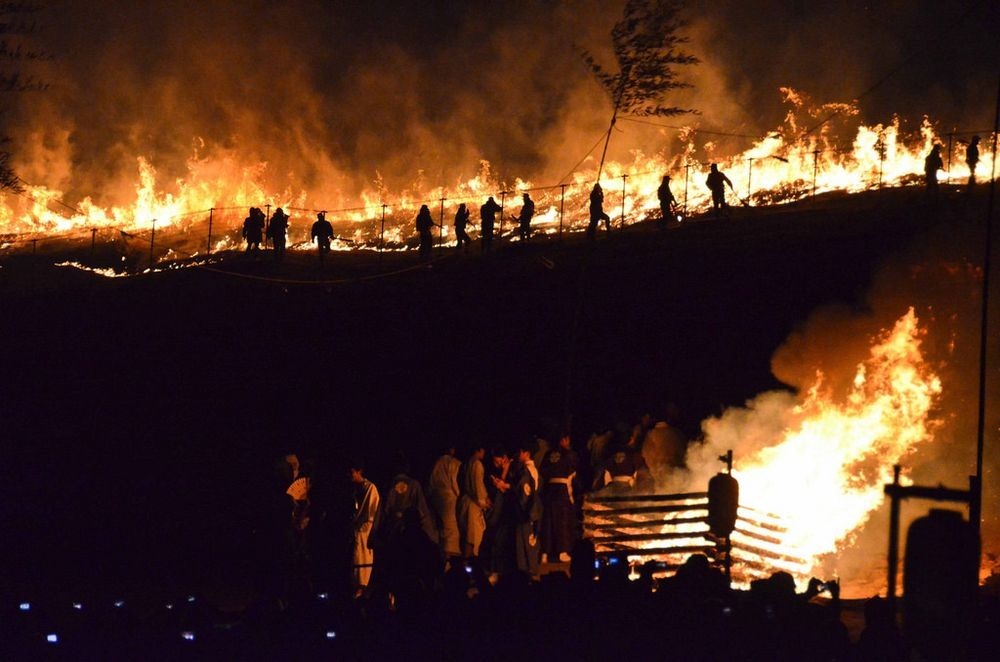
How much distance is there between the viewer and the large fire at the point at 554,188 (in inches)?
1064

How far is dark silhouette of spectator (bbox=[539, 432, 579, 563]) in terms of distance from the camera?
12.7 m

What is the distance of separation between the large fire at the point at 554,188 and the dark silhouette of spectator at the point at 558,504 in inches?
472

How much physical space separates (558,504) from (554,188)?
18985 mm

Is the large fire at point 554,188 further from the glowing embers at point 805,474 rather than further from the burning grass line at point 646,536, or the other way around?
the burning grass line at point 646,536

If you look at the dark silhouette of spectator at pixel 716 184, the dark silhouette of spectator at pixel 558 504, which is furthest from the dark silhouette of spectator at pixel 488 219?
the dark silhouette of spectator at pixel 558 504

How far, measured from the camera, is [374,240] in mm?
31453

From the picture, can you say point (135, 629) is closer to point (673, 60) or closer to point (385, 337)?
point (673, 60)

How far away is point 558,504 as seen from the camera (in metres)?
12.8

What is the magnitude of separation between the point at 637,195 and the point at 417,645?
973 inches

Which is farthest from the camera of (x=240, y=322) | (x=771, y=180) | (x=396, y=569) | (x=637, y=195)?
(x=637, y=195)

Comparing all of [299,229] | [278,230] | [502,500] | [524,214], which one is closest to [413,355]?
[524,214]

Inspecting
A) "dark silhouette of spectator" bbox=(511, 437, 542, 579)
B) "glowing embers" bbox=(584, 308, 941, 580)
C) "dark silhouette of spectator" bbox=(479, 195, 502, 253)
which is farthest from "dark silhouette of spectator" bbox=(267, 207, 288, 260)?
"dark silhouette of spectator" bbox=(511, 437, 542, 579)

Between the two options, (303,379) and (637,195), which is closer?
(303,379)

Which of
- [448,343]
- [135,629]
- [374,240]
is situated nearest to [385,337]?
[448,343]
